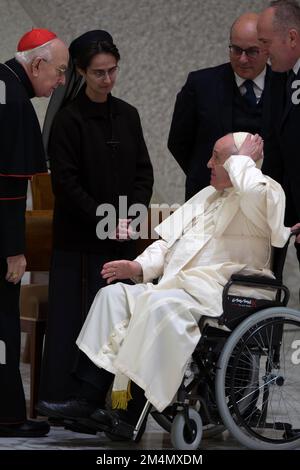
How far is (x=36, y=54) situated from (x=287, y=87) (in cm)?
99

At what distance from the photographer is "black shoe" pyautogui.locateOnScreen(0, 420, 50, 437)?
165 inches

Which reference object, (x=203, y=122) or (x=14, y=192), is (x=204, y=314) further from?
(x=203, y=122)

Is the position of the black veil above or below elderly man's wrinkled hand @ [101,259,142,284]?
above

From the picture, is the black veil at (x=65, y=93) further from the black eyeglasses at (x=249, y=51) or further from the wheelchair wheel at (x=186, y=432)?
the wheelchair wheel at (x=186, y=432)

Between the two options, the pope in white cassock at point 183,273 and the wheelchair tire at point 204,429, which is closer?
the pope in white cassock at point 183,273

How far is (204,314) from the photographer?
387cm

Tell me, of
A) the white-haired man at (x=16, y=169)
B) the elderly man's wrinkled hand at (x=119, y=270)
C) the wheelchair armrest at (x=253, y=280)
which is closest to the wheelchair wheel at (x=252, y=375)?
the wheelchair armrest at (x=253, y=280)

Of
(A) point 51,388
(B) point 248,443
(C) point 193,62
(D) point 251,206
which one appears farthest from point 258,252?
(C) point 193,62

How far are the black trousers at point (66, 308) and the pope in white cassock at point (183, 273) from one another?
0.34 metres

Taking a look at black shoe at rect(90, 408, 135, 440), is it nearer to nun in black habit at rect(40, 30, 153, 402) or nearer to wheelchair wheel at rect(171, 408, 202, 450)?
wheelchair wheel at rect(171, 408, 202, 450)

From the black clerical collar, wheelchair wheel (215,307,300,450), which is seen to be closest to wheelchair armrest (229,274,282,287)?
wheelchair wheel (215,307,300,450)

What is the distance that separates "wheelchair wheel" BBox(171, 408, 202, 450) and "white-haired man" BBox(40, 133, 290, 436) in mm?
100

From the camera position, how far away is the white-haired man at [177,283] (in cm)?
383

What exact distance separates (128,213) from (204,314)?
A: 32.9 inches
